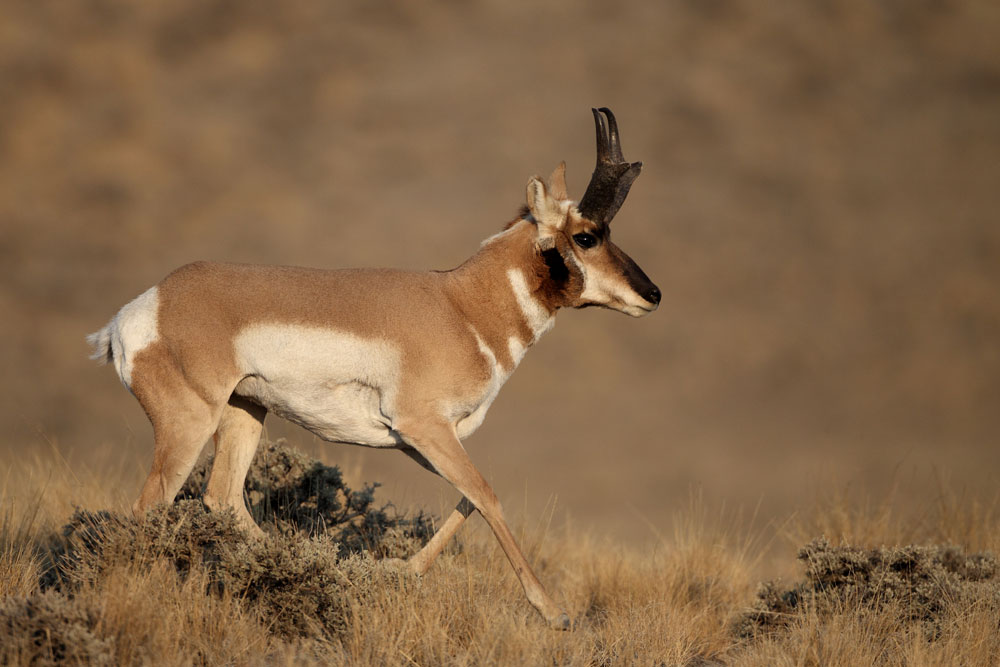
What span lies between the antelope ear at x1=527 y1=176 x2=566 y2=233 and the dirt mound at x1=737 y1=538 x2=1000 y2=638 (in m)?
3.44

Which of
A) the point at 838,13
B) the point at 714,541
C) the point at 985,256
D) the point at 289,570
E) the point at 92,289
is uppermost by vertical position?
the point at 838,13

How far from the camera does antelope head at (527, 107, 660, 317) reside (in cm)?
844

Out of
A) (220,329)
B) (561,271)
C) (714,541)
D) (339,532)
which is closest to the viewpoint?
(220,329)

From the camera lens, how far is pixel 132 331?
7.58 meters

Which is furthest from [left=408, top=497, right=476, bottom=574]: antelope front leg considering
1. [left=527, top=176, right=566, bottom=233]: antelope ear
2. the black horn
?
the black horn

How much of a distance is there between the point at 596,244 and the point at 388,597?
3.25m

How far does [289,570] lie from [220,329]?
5.80ft

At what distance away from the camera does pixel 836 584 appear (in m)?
9.02

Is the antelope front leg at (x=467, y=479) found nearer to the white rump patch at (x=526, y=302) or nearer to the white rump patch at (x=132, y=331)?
the white rump patch at (x=526, y=302)

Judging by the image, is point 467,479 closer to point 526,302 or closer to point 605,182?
point 526,302

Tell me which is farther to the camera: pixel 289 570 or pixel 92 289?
pixel 92 289

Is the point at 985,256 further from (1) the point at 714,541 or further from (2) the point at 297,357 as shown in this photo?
(2) the point at 297,357

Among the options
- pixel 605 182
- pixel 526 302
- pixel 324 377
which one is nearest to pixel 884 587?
pixel 526 302

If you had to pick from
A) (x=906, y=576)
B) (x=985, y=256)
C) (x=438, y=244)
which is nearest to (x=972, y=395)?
(x=985, y=256)
